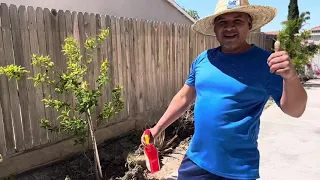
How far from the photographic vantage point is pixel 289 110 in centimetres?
157

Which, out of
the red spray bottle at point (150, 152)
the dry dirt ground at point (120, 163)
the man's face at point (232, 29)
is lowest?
the dry dirt ground at point (120, 163)

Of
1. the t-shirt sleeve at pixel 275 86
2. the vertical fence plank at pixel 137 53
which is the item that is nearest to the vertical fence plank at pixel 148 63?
the vertical fence plank at pixel 137 53

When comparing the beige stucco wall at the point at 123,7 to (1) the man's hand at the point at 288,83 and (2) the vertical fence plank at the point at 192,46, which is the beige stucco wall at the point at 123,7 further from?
(1) the man's hand at the point at 288,83

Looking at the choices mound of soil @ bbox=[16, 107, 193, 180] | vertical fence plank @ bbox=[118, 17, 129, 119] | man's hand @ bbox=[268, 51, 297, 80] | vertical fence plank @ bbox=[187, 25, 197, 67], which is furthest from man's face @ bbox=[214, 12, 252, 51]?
vertical fence plank @ bbox=[187, 25, 197, 67]

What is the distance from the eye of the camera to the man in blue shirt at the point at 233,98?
164 cm

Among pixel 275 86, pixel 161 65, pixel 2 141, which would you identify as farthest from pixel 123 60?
pixel 275 86

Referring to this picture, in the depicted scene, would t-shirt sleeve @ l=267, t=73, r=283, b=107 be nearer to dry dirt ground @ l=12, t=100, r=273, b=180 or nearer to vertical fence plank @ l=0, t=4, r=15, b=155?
dry dirt ground @ l=12, t=100, r=273, b=180

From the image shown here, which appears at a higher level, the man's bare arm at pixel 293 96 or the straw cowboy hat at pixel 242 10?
the straw cowboy hat at pixel 242 10

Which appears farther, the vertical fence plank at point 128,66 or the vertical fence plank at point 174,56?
the vertical fence plank at point 174,56

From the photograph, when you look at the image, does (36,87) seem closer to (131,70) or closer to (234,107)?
(131,70)

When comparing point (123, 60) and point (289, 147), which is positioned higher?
point (123, 60)

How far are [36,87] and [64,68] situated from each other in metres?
0.45

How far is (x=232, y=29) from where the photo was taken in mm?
1811

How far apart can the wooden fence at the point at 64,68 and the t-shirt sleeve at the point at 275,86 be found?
271cm
